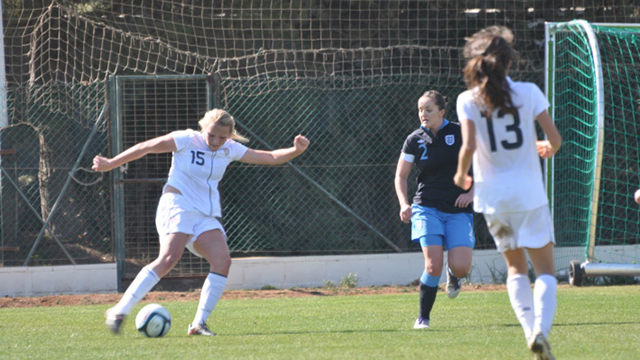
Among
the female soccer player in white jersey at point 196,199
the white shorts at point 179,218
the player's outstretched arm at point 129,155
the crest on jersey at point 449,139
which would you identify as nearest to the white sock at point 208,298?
the female soccer player in white jersey at point 196,199

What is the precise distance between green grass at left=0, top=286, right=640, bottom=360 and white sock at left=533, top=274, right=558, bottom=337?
0.54 m

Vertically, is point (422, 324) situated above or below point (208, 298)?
below

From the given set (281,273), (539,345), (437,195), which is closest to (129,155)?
(437,195)

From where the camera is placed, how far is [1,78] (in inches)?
458

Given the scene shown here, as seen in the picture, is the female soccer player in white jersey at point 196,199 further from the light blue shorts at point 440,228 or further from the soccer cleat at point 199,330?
the light blue shorts at point 440,228

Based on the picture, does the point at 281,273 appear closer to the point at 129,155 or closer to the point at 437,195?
the point at 437,195

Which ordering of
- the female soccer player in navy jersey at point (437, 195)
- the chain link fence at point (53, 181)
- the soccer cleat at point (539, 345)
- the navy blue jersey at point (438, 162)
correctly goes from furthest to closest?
the chain link fence at point (53, 181) → the navy blue jersey at point (438, 162) → the female soccer player in navy jersey at point (437, 195) → the soccer cleat at point (539, 345)

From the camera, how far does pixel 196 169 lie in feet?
20.5

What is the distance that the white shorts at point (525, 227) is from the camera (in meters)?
4.35

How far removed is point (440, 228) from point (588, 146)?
17.4 ft

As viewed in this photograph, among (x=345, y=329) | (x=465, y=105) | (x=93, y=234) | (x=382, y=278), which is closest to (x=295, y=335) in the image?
(x=345, y=329)

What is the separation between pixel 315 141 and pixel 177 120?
1928 mm

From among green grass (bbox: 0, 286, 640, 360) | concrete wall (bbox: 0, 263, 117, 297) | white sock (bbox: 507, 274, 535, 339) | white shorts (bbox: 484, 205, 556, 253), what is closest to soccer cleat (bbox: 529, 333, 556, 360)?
white sock (bbox: 507, 274, 535, 339)

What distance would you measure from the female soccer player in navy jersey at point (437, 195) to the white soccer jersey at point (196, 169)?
1.41 metres
